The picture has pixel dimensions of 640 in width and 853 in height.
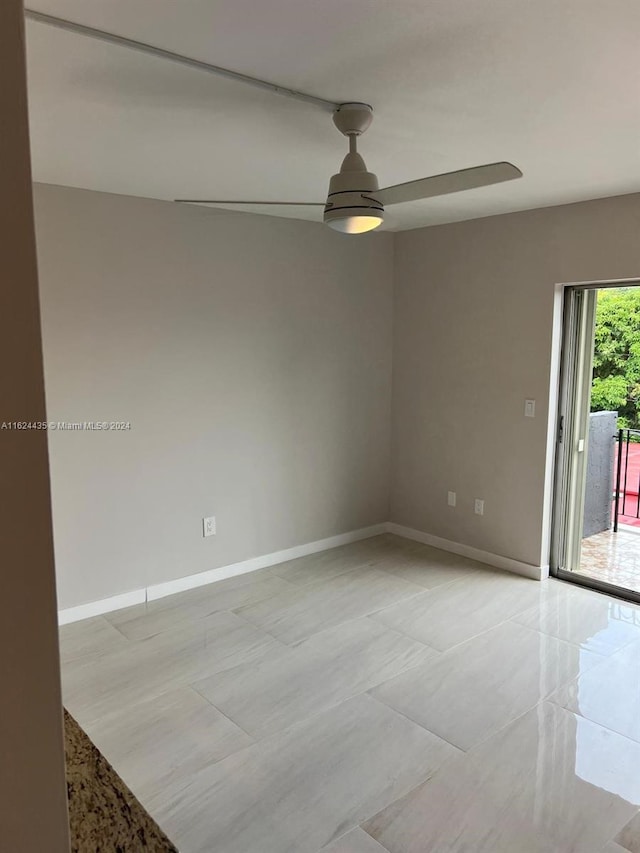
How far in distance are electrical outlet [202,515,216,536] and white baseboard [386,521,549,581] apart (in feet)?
5.31

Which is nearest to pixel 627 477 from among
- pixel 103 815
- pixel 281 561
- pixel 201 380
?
pixel 281 561

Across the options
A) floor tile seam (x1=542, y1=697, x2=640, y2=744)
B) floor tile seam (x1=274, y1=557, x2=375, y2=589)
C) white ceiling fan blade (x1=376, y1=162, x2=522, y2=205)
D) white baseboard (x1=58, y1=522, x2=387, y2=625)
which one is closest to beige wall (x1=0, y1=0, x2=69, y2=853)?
white ceiling fan blade (x1=376, y1=162, x2=522, y2=205)

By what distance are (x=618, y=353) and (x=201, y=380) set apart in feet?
8.58

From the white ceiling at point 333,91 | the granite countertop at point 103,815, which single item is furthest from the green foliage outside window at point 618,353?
the granite countertop at point 103,815

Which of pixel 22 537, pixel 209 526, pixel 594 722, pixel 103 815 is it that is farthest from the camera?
pixel 209 526

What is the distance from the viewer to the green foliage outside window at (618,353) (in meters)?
3.85

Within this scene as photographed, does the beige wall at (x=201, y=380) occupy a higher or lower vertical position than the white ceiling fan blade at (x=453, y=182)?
lower

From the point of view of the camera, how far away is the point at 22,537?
1.80 feet

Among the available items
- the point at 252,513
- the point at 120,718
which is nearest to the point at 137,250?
the point at 252,513

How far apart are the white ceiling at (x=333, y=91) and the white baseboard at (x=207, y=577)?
225cm

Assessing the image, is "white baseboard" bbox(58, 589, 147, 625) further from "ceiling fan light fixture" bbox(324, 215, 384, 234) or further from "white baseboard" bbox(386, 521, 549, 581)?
"ceiling fan light fixture" bbox(324, 215, 384, 234)

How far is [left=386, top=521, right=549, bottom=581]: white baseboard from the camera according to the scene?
4199mm

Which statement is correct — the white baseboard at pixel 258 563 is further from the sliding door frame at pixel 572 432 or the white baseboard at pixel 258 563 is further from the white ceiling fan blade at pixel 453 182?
the white ceiling fan blade at pixel 453 182

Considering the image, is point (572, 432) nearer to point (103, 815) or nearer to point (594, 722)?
point (594, 722)
